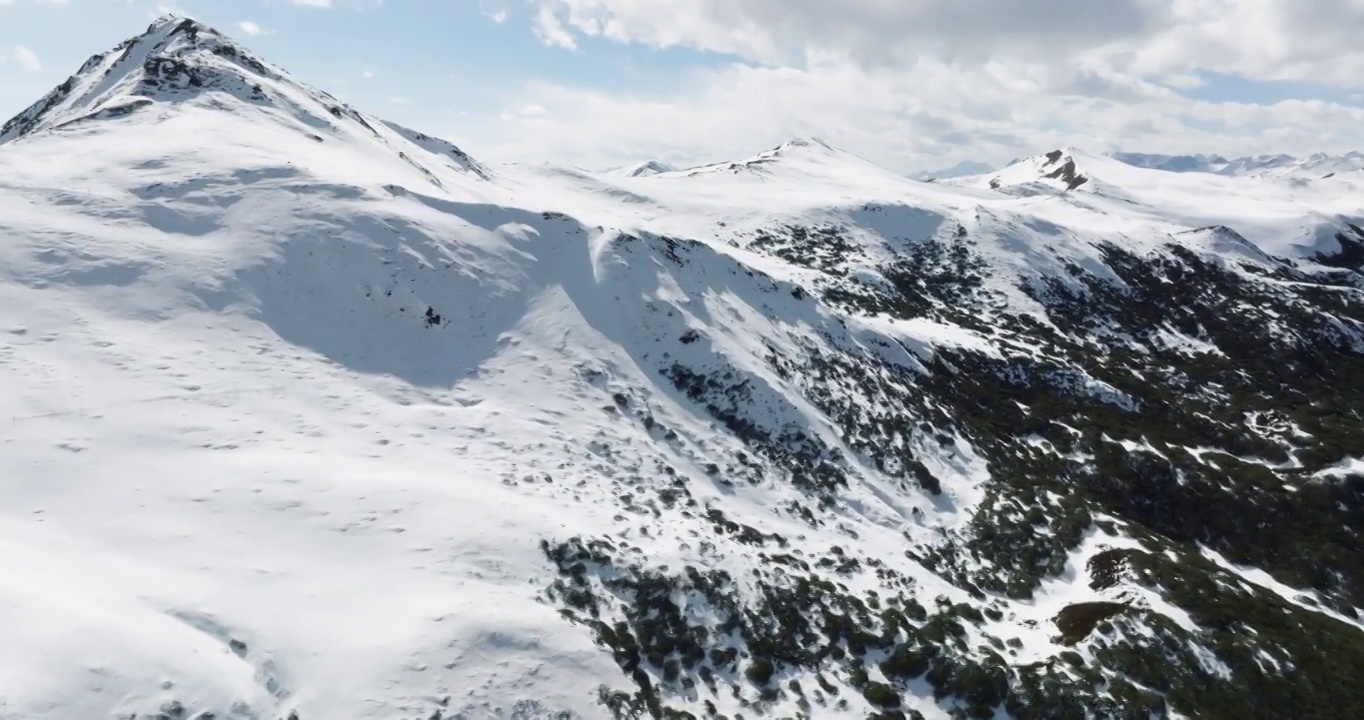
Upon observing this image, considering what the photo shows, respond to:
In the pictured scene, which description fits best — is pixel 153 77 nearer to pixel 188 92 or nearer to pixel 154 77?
pixel 154 77

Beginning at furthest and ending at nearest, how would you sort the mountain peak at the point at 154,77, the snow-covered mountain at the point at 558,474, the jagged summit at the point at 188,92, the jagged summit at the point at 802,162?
the jagged summit at the point at 802,162 → the mountain peak at the point at 154,77 → the jagged summit at the point at 188,92 → the snow-covered mountain at the point at 558,474

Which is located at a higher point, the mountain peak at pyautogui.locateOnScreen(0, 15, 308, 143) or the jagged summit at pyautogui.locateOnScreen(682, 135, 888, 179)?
the jagged summit at pyautogui.locateOnScreen(682, 135, 888, 179)

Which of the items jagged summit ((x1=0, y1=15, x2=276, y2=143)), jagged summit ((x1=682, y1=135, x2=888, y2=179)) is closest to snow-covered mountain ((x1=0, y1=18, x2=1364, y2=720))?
jagged summit ((x1=0, y1=15, x2=276, y2=143))

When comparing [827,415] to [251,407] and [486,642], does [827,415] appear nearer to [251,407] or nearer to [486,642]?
[486,642]

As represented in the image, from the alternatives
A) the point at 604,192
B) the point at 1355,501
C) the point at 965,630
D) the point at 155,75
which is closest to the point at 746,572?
the point at 965,630

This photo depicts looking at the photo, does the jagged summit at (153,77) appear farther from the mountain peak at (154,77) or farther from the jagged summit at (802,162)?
the jagged summit at (802,162)

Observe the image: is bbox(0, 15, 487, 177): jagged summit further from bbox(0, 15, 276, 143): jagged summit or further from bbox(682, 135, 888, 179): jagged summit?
bbox(682, 135, 888, 179): jagged summit

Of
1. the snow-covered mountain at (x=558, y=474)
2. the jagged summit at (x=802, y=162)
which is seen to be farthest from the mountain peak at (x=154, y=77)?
the jagged summit at (x=802, y=162)
